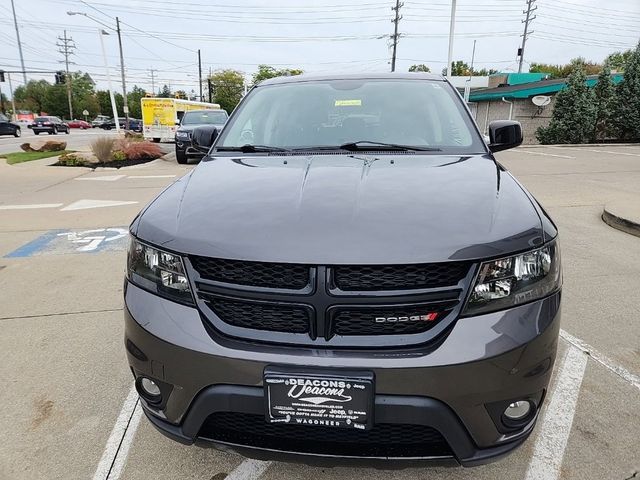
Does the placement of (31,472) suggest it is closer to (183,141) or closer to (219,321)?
(219,321)

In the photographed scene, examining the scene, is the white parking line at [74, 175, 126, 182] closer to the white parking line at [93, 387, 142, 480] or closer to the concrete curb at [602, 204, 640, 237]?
the white parking line at [93, 387, 142, 480]

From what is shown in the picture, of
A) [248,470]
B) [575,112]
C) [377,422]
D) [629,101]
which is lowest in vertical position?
[248,470]

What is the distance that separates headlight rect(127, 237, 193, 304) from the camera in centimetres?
170

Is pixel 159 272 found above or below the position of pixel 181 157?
above

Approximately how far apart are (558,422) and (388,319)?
1.41m

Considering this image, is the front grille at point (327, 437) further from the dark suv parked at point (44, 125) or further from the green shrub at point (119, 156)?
the dark suv parked at point (44, 125)

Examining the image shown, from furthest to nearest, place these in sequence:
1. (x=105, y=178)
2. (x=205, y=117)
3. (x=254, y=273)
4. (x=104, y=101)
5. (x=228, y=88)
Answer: (x=104, y=101), (x=228, y=88), (x=205, y=117), (x=105, y=178), (x=254, y=273)

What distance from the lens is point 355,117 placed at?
2.93 metres

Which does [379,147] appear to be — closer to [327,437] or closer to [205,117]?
[327,437]

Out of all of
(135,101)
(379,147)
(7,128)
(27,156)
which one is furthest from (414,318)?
(135,101)

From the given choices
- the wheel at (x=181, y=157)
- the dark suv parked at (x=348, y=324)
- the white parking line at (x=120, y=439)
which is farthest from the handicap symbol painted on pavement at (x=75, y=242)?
the wheel at (x=181, y=157)

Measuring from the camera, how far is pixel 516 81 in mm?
39062

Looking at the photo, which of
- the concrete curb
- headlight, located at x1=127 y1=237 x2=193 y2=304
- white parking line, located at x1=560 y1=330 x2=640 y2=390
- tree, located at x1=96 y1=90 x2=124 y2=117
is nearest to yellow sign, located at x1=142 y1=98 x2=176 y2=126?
the concrete curb

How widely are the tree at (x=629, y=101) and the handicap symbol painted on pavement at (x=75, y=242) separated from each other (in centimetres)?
2432
